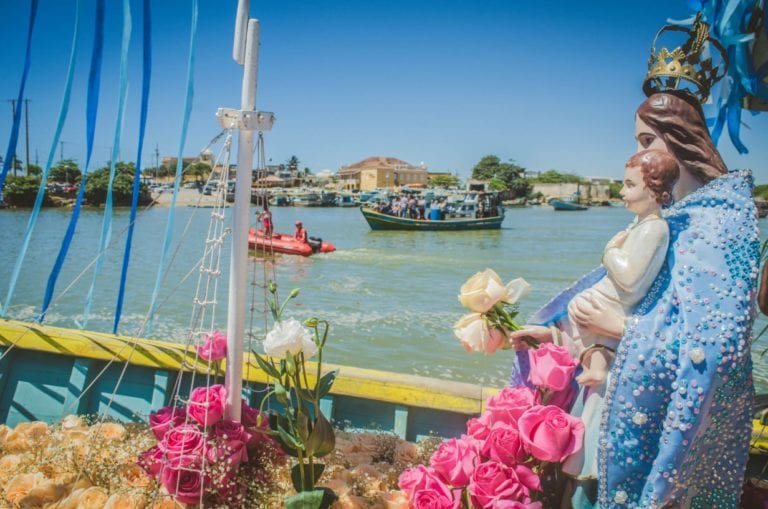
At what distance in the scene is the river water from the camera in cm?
795

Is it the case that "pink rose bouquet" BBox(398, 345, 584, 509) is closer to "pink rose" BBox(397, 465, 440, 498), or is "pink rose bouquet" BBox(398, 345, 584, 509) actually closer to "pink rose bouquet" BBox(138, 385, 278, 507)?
"pink rose" BBox(397, 465, 440, 498)

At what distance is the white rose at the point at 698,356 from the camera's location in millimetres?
1327

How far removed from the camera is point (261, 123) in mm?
1676

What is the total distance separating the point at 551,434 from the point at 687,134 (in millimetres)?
875

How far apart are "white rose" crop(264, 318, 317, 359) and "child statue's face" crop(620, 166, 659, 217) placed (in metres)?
0.91

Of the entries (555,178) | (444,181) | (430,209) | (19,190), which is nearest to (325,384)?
(430,209)

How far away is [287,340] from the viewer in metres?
1.46

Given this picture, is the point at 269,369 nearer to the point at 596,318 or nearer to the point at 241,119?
the point at 241,119

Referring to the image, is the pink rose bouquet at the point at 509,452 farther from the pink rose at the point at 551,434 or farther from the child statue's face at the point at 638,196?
the child statue's face at the point at 638,196

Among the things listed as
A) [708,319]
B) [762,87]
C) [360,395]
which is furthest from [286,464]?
[762,87]

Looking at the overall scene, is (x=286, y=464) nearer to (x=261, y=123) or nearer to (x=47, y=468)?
(x=47, y=468)

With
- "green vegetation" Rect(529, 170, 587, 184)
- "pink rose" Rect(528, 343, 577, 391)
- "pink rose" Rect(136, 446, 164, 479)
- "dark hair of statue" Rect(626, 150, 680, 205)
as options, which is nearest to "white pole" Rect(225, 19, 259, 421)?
"pink rose" Rect(136, 446, 164, 479)

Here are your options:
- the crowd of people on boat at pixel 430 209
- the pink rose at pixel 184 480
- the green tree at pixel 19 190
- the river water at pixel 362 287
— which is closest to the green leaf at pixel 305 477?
the pink rose at pixel 184 480

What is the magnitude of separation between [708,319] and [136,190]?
1925 millimetres
